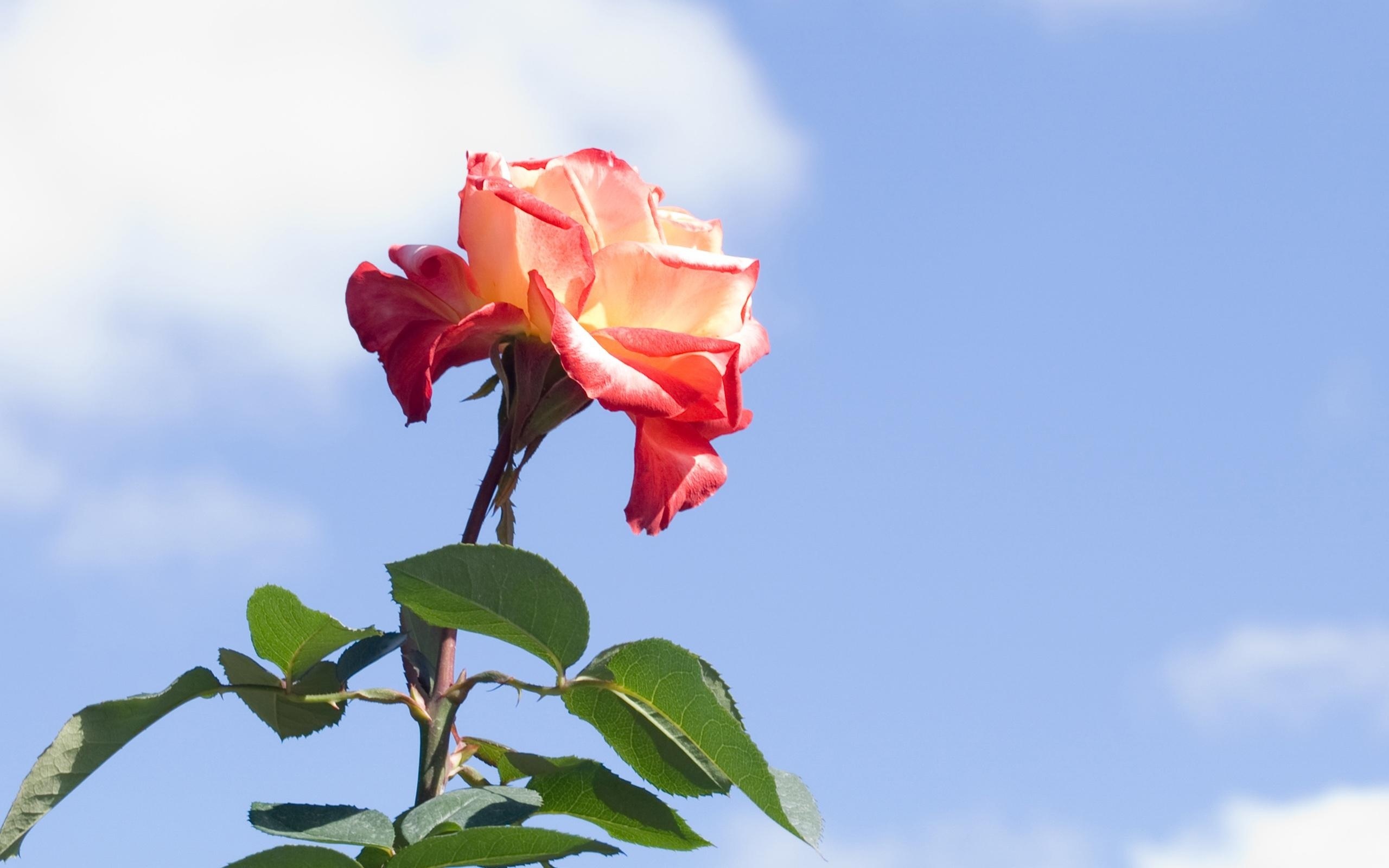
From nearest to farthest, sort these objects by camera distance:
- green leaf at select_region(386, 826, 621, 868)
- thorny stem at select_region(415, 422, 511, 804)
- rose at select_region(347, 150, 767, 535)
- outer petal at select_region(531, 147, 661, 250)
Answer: green leaf at select_region(386, 826, 621, 868) < thorny stem at select_region(415, 422, 511, 804) < rose at select_region(347, 150, 767, 535) < outer petal at select_region(531, 147, 661, 250)

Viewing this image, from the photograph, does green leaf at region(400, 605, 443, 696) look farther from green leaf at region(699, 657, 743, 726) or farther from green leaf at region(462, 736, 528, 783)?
green leaf at region(699, 657, 743, 726)

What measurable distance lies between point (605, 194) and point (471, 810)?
0.68m

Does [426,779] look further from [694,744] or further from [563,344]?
[563,344]

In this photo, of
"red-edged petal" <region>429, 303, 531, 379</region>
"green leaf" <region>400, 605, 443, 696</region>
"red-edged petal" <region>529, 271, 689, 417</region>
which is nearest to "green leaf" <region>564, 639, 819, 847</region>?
"green leaf" <region>400, 605, 443, 696</region>

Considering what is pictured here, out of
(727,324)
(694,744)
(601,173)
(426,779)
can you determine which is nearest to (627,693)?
(694,744)

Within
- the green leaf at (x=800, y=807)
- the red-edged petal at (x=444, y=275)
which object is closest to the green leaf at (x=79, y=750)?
the red-edged petal at (x=444, y=275)

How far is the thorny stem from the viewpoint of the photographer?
4.02 ft

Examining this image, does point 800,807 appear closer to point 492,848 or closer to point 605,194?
point 492,848

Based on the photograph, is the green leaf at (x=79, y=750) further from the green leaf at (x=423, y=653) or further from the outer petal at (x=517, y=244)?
the outer petal at (x=517, y=244)

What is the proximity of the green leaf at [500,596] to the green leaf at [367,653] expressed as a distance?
0.13 meters

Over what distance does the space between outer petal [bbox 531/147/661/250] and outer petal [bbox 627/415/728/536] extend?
0.72 ft

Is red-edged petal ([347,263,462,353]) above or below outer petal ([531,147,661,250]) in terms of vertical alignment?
below

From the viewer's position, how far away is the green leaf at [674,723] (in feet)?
3.82

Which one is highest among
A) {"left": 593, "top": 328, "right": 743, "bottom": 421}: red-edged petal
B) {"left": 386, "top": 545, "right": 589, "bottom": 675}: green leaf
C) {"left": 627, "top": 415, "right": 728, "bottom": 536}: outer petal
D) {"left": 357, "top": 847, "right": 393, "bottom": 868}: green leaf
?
{"left": 593, "top": 328, "right": 743, "bottom": 421}: red-edged petal
